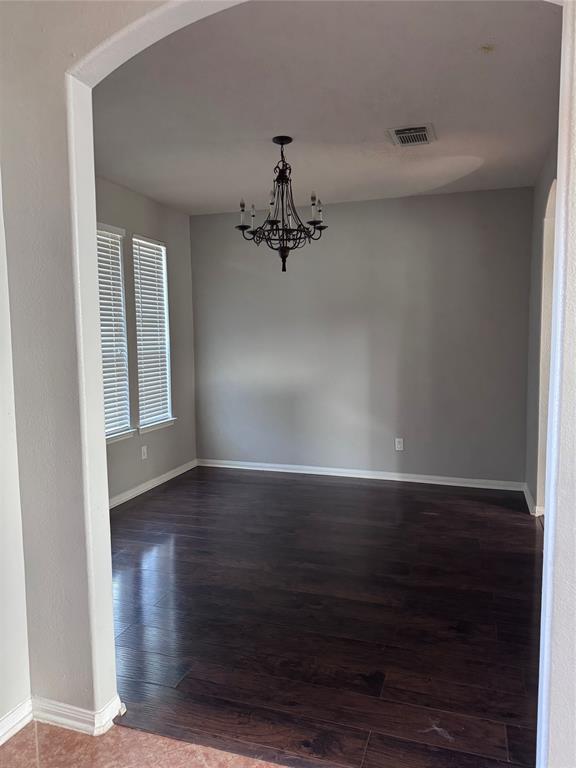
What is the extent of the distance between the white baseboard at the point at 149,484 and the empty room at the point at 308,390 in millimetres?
24

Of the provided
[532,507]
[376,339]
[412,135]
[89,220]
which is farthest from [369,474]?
[89,220]

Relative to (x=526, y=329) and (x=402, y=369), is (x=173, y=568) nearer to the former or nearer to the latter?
(x=402, y=369)

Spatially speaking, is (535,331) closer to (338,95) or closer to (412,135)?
(412,135)

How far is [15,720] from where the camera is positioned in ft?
6.45

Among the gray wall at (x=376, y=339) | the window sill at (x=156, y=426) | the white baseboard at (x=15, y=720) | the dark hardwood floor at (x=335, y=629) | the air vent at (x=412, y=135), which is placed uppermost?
the air vent at (x=412, y=135)

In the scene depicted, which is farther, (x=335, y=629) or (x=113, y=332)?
(x=113, y=332)

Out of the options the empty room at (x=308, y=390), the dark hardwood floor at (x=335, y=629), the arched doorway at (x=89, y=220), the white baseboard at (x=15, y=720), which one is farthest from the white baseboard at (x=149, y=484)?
the arched doorway at (x=89, y=220)

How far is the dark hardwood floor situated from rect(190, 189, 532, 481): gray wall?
0.86m

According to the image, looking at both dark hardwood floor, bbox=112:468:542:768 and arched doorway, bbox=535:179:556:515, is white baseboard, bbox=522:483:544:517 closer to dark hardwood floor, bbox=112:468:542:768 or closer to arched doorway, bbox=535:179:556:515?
dark hardwood floor, bbox=112:468:542:768

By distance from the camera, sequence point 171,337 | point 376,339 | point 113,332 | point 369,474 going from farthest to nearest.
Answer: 1. point 171,337
2. point 369,474
3. point 376,339
4. point 113,332

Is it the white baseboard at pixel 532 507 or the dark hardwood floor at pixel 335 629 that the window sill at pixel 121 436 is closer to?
the dark hardwood floor at pixel 335 629

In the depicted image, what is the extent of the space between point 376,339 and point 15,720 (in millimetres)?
4057

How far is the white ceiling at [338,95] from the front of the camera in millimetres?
2180

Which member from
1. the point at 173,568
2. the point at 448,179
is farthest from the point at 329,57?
the point at 173,568
